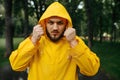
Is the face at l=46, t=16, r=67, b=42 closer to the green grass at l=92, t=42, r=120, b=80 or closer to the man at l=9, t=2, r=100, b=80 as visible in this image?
the man at l=9, t=2, r=100, b=80

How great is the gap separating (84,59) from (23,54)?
2.30 feet

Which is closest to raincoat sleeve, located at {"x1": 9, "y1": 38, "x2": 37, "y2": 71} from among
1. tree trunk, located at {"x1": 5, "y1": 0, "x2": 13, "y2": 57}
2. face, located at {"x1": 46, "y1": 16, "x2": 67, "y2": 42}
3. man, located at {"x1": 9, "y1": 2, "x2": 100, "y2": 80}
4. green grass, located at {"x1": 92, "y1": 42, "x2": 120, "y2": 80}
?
man, located at {"x1": 9, "y1": 2, "x2": 100, "y2": 80}

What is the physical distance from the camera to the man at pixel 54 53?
4.55 metres

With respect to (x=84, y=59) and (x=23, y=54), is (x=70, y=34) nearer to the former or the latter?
(x=84, y=59)

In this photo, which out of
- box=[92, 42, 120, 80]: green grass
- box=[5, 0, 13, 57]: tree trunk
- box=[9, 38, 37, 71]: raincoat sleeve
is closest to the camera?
box=[9, 38, 37, 71]: raincoat sleeve

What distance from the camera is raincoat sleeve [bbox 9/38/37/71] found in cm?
459

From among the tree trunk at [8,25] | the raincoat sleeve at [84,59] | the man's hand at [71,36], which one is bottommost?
the tree trunk at [8,25]

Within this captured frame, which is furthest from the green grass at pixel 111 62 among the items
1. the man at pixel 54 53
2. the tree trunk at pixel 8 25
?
the man at pixel 54 53

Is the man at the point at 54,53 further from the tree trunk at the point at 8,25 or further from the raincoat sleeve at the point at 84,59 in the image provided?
the tree trunk at the point at 8,25

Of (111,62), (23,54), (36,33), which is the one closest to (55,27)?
(36,33)

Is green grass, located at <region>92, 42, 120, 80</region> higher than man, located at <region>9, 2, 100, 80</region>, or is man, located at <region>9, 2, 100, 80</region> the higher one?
man, located at <region>9, 2, 100, 80</region>

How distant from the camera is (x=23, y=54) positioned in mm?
4594

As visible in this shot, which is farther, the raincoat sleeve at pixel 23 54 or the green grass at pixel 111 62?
the green grass at pixel 111 62

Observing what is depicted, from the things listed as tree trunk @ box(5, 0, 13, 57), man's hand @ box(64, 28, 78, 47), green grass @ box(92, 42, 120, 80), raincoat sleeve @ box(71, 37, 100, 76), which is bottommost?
green grass @ box(92, 42, 120, 80)
